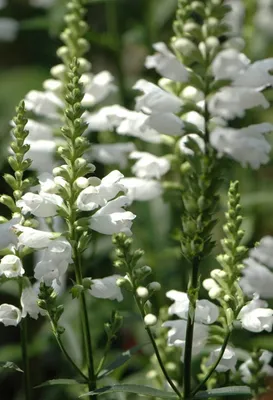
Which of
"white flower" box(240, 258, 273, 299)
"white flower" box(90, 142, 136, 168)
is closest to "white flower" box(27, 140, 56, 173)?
"white flower" box(90, 142, 136, 168)

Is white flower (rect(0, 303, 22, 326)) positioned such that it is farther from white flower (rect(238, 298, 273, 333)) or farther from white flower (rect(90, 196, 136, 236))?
white flower (rect(238, 298, 273, 333))

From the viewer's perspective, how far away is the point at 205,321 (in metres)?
1.66

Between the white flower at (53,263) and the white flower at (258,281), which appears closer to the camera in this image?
the white flower at (258,281)

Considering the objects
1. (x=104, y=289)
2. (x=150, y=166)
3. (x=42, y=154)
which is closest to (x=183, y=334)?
(x=104, y=289)

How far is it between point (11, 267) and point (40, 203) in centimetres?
12

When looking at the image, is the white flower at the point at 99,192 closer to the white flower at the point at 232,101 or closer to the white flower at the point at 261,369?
the white flower at the point at 232,101

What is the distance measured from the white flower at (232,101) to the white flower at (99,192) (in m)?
0.22

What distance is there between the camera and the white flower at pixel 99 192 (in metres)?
1.56

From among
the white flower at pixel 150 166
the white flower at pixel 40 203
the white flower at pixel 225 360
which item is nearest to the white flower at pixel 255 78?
the white flower at pixel 40 203

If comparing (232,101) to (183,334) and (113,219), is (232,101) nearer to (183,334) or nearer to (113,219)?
(113,219)

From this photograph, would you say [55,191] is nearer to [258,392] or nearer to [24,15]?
[258,392]

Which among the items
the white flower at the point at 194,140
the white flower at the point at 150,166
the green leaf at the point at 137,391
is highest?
the white flower at the point at 194,140

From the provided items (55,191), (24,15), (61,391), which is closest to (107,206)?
(55,191)

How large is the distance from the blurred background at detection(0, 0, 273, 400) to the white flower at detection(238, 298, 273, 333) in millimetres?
451
